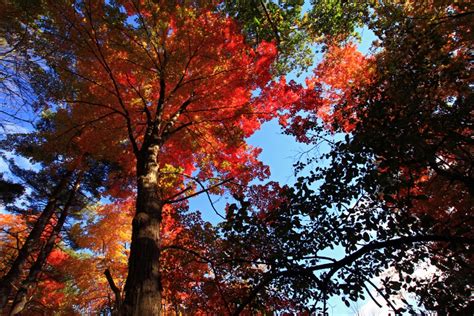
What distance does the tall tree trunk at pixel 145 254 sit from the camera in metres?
3.32

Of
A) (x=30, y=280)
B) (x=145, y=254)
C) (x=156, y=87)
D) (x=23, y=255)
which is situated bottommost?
(x=145, y=254)

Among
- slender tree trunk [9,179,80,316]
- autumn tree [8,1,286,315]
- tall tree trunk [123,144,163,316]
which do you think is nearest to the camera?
tall tree trunk [123,144,163,316]

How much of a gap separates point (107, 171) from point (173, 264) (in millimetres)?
7329

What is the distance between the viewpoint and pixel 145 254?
3830 mm

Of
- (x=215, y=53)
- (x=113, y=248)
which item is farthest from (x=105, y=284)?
(x=215, y=53)

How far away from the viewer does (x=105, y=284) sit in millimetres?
16344

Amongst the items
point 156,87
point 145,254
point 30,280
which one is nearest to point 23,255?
point 30,280

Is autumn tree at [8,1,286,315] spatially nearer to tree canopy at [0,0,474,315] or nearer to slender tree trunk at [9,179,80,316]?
tree canopy at [0,0,474,315]

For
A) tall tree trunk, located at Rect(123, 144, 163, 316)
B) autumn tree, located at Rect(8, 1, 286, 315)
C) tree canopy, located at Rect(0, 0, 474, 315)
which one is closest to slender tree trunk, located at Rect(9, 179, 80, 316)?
Answer: tree canopy, located at Rect(0, 0, 474, 315)

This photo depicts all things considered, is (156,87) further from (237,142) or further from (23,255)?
(23,255)

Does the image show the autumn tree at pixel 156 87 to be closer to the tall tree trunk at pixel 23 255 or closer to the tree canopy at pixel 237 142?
the tree canopy at pixel 237 142

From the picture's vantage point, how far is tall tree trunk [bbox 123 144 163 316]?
3.32m

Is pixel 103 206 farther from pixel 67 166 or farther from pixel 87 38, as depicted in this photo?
pixel 87 38

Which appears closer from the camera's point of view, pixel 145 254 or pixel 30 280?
pixel 145 254
